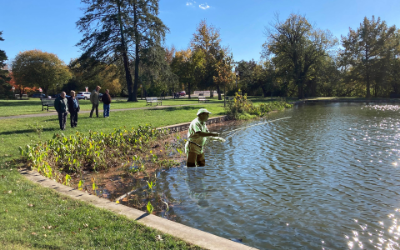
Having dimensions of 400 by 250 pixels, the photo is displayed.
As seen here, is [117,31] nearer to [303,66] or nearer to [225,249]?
[303,66]

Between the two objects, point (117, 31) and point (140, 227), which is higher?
point (117, 31)

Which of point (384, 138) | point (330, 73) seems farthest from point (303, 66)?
point (384, 138)

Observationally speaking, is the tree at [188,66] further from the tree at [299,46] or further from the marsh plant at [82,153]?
the marsh plant at [82,153]

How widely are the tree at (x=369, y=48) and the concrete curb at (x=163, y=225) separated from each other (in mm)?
49007

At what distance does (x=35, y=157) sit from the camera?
6500 millimetres

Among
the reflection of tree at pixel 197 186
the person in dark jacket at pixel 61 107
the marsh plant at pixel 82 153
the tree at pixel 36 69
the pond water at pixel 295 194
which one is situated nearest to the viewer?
the pond water at pixel 295 194

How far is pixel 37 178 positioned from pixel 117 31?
105ft

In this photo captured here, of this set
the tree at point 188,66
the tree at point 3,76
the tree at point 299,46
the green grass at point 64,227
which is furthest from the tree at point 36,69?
the green grass at point 64,227

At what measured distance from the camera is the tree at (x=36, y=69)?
56875 mm

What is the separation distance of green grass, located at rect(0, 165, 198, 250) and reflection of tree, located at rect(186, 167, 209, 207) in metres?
1.97

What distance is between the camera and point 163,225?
12.6ft

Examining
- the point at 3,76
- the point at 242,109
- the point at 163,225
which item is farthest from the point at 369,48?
the point at 3,76

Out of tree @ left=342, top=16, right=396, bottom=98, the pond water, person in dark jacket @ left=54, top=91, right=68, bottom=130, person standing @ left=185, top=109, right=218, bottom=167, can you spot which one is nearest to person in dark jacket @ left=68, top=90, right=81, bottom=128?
person in dark jacket @ left=54, top=91, right=68, bottom=130

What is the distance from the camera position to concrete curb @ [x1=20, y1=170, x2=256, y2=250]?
10.8 feet
